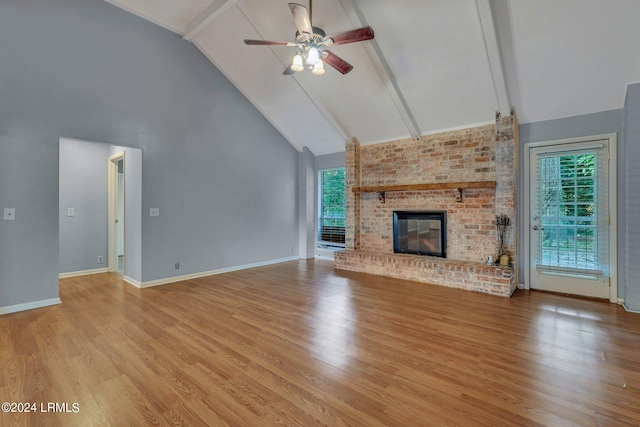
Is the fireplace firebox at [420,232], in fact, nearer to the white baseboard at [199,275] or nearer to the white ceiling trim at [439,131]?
the white ceiling trim at [439,131]

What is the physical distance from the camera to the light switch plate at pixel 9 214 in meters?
3.29

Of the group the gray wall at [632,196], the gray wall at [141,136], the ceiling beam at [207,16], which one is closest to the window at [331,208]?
the gray wall at [141,136]

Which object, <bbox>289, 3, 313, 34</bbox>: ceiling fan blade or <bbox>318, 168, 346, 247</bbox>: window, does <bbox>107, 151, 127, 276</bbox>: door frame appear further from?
<bbox>289, 3, 313, 34</bbox>: ceiling fan blade

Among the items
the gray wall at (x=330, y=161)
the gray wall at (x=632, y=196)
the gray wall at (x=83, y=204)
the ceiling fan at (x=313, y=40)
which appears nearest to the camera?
the ceiling fan at (x=313, y=40)

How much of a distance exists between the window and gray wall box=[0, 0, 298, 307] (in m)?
0.97

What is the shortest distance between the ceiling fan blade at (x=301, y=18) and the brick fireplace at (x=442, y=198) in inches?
119

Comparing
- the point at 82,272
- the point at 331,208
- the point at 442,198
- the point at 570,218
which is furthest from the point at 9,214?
the point at 570,218

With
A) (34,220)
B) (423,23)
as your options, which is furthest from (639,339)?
(34,220)

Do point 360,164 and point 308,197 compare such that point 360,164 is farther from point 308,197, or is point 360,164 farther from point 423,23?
point 423,23

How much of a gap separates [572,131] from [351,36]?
3.36m

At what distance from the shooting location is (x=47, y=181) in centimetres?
356

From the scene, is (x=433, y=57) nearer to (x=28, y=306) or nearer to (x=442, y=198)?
(x=442, y=198)

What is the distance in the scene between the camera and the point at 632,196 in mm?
3324

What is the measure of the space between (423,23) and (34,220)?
17.1 ft
